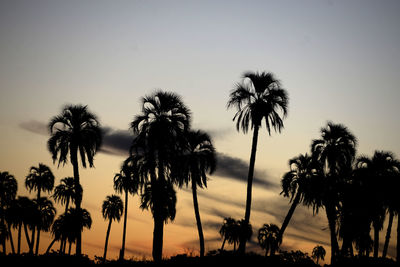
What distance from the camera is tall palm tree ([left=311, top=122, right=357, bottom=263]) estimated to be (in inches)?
1843

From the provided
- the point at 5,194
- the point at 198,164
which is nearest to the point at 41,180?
the point at 5,194

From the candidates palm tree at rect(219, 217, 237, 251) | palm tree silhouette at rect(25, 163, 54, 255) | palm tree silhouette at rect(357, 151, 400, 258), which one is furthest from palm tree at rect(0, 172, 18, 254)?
palm tree silhouette at rect(357, 151, 400, 258)

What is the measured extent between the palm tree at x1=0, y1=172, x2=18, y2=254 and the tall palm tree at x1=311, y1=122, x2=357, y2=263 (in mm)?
55850

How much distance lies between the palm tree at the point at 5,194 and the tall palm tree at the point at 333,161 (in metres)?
55.9

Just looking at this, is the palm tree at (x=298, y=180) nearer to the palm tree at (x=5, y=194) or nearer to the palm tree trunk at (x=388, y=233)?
the palm tree trunk at (x=388, y=233)

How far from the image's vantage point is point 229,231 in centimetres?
6550

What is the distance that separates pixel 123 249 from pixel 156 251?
4493 centimetres

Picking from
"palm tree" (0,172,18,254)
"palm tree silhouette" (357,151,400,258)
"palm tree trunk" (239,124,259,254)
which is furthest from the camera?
"palm tree" (0,172,18,254)

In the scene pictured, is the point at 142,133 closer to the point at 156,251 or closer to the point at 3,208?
the point at 156,251

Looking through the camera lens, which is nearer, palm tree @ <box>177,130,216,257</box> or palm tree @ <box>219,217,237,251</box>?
palm tree @ <box>177,130,216,257</box>

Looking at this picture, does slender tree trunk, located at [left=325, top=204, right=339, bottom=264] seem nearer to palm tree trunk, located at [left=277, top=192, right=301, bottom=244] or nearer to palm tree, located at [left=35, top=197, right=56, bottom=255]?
palm tree trunk, located at [left=277, top=192, right=301, bottom=244]

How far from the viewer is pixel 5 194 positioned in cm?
7419

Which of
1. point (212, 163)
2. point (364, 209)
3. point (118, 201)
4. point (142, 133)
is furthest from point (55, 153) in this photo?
point (118, 201)

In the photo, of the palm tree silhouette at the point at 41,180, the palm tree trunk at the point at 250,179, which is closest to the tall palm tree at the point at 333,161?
the palm tree trunk at the point at 250,179
